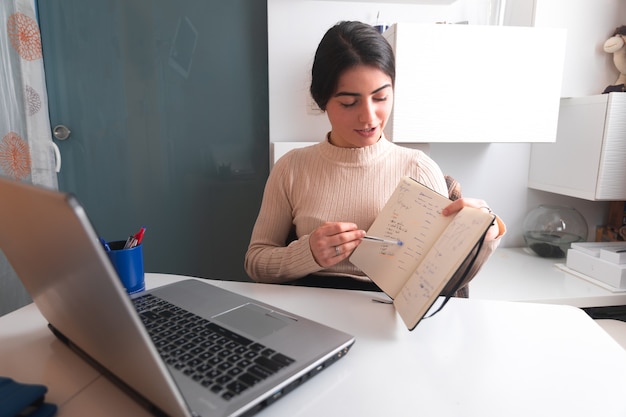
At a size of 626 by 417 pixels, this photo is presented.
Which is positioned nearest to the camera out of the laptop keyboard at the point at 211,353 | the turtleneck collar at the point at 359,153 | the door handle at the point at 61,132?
the laptop keyboard at the point at 211,353

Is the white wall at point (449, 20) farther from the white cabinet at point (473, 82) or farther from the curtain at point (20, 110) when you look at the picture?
the curtain at point (20, 110)

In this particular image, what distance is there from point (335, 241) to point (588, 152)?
4.28ft

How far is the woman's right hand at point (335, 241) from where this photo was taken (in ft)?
2.65

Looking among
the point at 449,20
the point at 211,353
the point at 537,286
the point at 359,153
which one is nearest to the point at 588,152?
the point at 537,286

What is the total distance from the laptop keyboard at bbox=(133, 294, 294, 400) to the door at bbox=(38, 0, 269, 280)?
1178 mm

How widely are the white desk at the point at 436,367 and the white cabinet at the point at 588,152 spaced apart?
1043 mm

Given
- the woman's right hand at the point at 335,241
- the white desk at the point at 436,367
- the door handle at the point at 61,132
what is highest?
the door handle at the point at 61,132

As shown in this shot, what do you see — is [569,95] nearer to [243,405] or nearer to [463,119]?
[463,119]

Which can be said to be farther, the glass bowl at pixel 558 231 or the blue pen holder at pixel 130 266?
the glass bowl at pixel 558 231

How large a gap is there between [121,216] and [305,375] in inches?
60.8

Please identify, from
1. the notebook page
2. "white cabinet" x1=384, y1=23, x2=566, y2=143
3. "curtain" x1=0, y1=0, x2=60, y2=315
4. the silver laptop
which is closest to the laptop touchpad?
the silver laptop

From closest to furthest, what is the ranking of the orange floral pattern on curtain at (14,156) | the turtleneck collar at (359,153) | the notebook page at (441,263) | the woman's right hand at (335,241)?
the notebook page at (441,263) < the woman's right hand at (335,241) < the turtleneck collar at (359,153) < the orange floral pattern on curtain at (14,156)

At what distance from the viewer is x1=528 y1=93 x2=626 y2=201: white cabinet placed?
1488mm

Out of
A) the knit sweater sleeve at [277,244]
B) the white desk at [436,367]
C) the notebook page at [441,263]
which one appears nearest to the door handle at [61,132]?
the knit sweater sleeve at [277,244]
